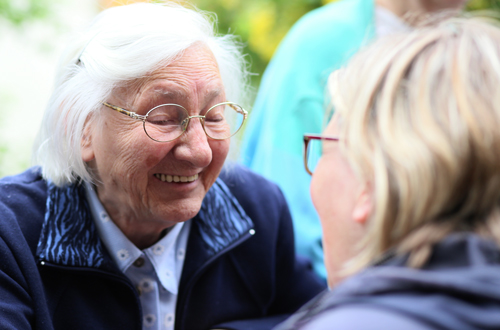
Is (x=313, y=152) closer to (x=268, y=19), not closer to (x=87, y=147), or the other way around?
(x=87, y=147)

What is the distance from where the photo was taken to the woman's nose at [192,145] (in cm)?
175

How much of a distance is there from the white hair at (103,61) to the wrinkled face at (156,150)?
0.14 ft

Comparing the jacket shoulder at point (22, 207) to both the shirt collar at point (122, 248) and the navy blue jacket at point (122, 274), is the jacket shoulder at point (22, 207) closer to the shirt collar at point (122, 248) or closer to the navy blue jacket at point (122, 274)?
the navy blue jacket at point (122, 274)

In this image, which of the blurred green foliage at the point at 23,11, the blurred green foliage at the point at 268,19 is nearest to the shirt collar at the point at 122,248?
the blurred green foliage at the point at 268,19

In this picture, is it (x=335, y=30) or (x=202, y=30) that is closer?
(x=202, y=30)

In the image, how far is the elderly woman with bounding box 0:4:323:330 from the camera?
1689 mm

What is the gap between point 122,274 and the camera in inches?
69.0

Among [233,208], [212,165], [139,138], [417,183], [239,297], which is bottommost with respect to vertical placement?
[239,297]

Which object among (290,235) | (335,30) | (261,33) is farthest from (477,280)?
(261,33)

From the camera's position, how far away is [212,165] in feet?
6.25

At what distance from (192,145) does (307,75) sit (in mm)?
1218

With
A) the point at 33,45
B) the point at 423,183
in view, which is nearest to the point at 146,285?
the point at 423,183

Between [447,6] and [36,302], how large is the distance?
259cm

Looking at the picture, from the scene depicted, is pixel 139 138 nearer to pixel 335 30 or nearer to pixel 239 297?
pixel 239 297
